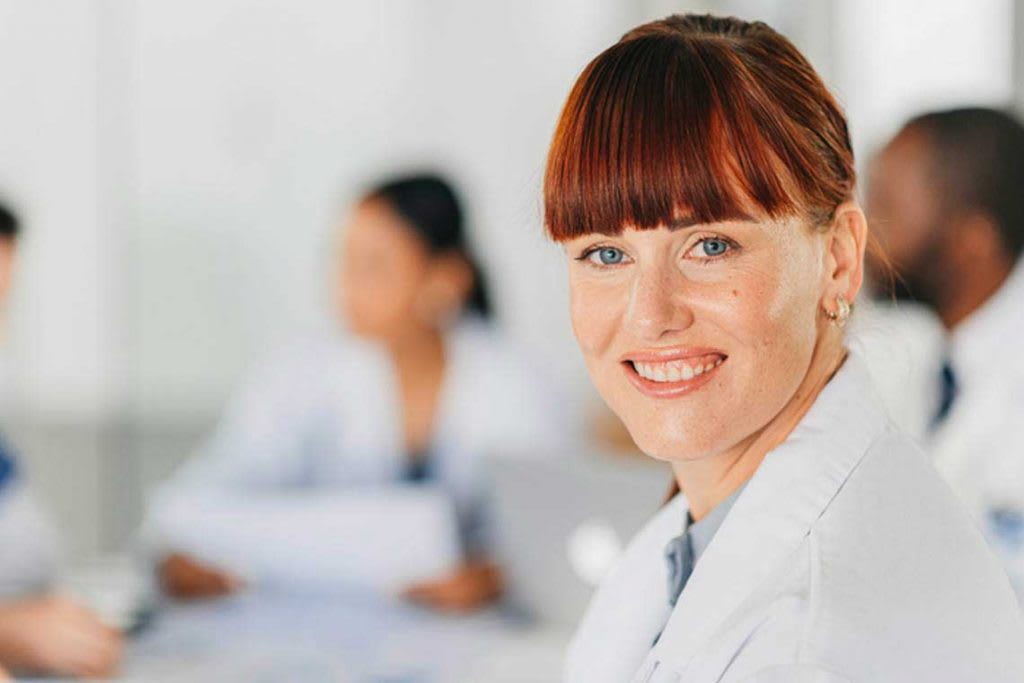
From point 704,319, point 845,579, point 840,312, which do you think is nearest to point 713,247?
point 704,319

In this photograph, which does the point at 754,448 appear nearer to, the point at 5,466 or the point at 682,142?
the point at 682,142

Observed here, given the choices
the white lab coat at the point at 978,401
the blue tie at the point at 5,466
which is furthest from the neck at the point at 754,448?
the blue tie at the point at 5,466

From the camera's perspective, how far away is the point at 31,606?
6.81ft

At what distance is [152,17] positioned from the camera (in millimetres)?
4723

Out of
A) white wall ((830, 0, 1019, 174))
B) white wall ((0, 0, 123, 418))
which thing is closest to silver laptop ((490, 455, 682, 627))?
white wall ((830, 0, 1019, 174))

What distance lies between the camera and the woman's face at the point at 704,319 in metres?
1.06

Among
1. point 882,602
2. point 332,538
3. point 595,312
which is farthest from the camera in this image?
point 332,538

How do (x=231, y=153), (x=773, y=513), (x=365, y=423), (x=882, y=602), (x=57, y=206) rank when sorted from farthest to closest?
(x=231, y=153) < (x=57, y=206) < (x=365, y=423) < (x=773, y=513) < (x=882, y=602)

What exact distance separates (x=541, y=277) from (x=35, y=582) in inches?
131

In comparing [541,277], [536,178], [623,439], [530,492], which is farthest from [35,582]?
[541,277]

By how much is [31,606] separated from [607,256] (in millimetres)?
1359

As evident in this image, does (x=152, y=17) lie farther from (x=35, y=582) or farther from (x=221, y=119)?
(x=35, y=582)

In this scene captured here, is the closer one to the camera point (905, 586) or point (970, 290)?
point (905, 586)

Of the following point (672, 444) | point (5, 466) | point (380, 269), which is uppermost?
point (672, 444)
